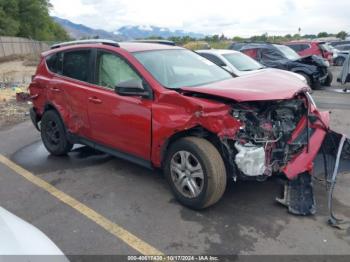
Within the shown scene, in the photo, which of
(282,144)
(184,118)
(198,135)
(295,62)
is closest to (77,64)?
(184,118)

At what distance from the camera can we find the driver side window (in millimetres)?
4574

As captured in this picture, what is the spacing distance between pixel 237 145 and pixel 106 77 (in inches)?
81.9

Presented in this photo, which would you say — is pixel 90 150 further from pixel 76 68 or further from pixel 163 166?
pixel 163 166

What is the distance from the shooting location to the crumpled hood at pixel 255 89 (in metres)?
3.70

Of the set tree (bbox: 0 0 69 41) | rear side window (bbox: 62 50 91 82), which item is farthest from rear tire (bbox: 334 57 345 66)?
tree (bbox: 0 0 69 41)

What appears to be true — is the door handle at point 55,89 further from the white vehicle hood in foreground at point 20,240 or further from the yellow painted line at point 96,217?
the white vehicle hood in foreground at point 20,240

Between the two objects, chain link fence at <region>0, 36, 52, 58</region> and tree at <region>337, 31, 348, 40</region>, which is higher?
tree at <region>337, 31, 348, 40</region>

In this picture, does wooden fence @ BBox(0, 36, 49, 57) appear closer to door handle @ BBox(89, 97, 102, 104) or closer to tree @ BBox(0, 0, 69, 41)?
tree @ BBox(0, 0, 69, 41)

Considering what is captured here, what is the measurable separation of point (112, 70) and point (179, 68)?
0.87 m

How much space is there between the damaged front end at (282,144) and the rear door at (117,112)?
3.50 feet

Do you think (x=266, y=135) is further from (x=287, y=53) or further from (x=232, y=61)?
(x=287, y=53)

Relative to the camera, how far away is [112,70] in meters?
4.82

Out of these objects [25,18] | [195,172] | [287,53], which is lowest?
[195,172]

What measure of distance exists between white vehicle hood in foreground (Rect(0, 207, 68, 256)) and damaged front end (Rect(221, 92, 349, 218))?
2.12m
